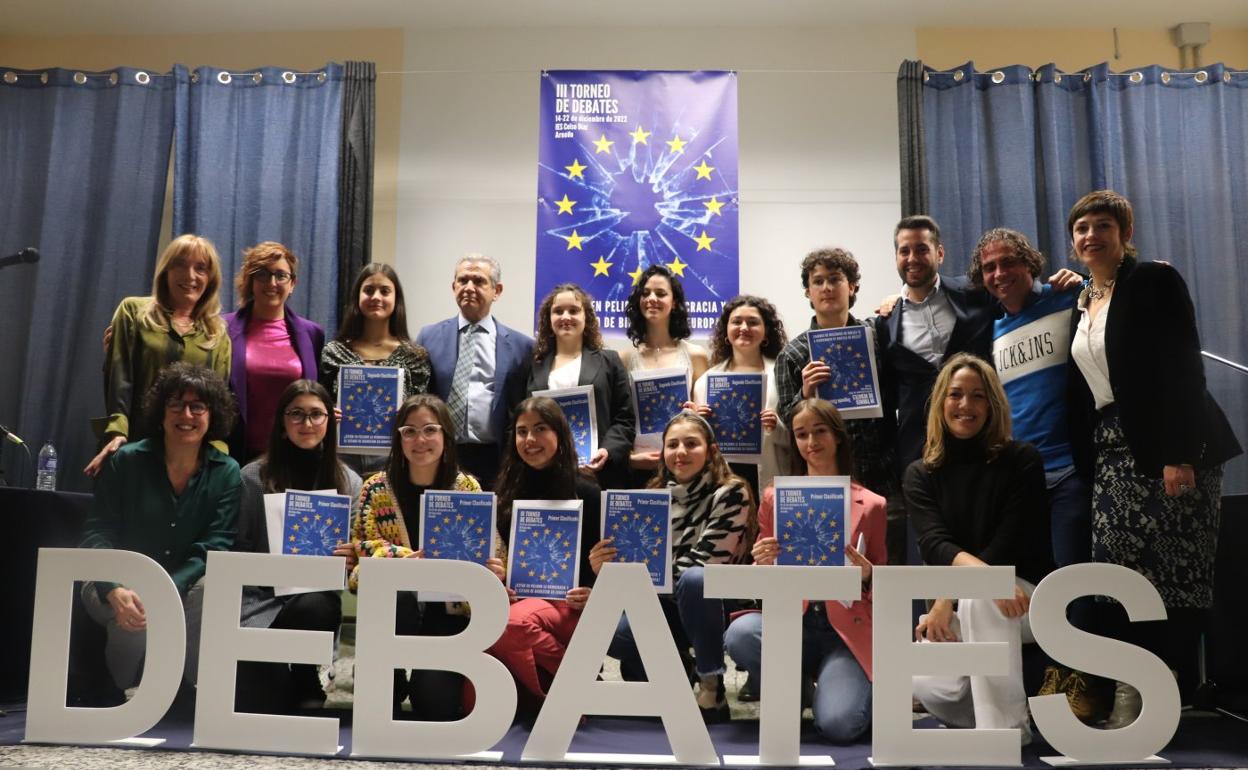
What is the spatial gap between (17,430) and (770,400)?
3.78 m

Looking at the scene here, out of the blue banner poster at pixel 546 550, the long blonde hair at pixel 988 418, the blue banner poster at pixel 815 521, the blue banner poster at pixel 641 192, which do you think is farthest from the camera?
the blue banner poster at pixel 641 192

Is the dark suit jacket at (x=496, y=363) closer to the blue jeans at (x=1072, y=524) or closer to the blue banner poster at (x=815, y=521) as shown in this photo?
the blue banner poster at (x=815, y=521)

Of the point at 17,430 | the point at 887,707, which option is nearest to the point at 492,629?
the point at 887,707

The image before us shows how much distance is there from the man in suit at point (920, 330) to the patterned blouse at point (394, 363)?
1.61 m

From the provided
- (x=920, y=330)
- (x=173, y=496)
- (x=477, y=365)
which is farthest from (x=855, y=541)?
(x=173, y=496)

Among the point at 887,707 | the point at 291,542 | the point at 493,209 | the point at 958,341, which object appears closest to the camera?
the point at 887,707

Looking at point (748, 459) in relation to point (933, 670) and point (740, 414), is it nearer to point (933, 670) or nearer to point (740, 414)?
point (740, 414)

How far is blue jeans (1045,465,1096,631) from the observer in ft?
9.93

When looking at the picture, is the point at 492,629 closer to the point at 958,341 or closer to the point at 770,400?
the point at 770,400

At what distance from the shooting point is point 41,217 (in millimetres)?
5223

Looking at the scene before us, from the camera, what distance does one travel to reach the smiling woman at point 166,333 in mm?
3516

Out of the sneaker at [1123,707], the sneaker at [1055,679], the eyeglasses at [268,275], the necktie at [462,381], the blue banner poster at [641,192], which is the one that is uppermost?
the blue banner poster at [641,192]

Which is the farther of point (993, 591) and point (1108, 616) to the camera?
point (1108, 616)

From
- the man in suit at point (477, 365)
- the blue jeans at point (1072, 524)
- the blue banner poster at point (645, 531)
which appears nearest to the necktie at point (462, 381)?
the man in suit at point (477, 365)
